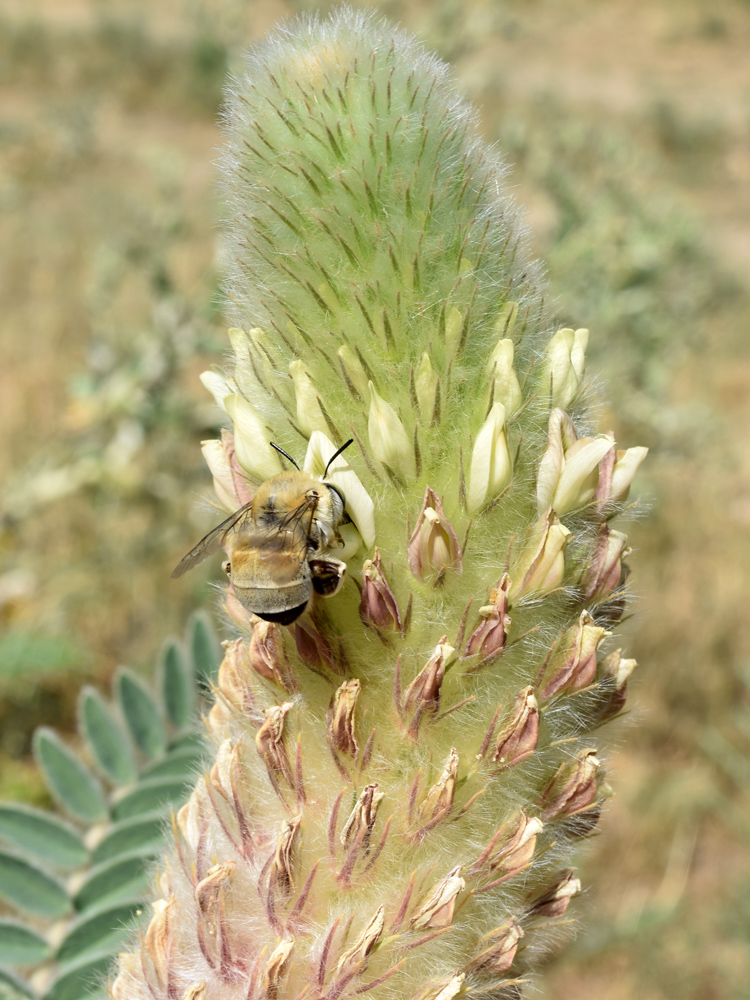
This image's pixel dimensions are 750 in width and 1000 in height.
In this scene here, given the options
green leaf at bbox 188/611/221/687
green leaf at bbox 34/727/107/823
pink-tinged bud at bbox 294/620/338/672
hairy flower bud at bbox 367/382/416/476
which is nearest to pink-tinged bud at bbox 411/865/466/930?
pink-tinged bud at bbox 294/620/338/672

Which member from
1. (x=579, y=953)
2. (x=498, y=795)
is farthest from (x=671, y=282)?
(x=498, y=795)

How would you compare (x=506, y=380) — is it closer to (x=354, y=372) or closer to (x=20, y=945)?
(x=354, y=372)

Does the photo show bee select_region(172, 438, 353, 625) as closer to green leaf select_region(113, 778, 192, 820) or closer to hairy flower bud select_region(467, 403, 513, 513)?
hairy flower bud select_region(467, 403, 513, 513)

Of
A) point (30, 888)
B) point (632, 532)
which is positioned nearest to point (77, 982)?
point (30, 888)

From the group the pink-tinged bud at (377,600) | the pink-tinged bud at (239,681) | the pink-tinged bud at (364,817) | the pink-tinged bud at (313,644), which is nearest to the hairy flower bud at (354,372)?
the pink-tinged bud at (377,600)

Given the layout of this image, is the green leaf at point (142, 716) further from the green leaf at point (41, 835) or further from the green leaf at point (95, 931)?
the green leaf at point (95, 931)

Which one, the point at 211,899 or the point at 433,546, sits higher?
the point at 433,546
